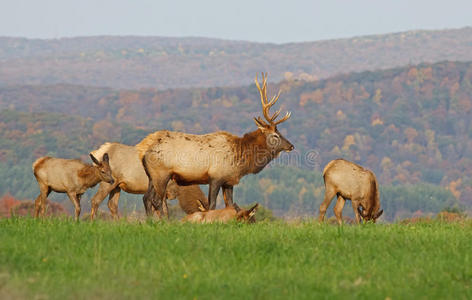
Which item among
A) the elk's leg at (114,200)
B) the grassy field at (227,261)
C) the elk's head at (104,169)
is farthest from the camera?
the elk's leg at (114,200)

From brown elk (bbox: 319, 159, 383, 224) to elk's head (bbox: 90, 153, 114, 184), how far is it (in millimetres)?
4998

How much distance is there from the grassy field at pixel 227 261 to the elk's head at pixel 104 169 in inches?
256

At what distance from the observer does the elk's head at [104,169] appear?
62.8 feet

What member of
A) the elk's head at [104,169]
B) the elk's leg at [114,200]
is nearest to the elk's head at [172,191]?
the elk's leg at [114,200]

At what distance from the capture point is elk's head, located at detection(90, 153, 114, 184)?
1916 cm

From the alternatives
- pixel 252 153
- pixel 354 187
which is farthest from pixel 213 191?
pixel 354 187

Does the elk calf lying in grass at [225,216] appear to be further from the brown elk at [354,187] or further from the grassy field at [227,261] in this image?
the brown elk at [354,187]

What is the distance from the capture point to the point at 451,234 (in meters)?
12.1

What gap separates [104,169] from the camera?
63.0 feet

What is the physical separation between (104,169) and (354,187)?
576cm

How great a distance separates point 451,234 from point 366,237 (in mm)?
1377

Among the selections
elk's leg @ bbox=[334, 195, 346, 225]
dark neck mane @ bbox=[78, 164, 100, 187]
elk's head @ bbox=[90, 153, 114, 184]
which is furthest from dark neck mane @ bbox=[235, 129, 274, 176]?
dark neck mane @ bbox=[78, 164, 100, 187]

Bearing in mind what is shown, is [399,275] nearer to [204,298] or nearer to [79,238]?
[204,298]

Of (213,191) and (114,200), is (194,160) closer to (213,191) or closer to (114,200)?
(213,191)
